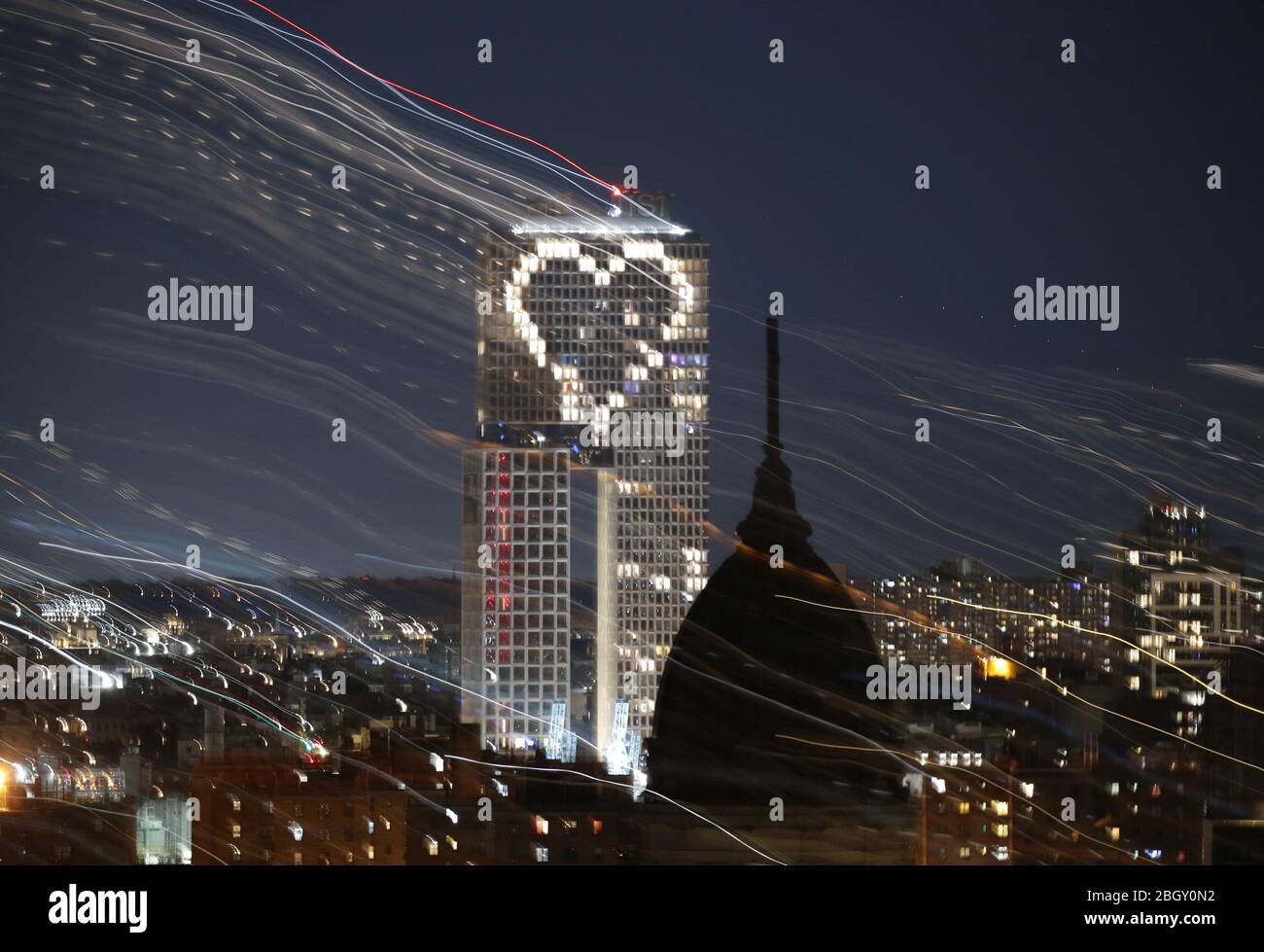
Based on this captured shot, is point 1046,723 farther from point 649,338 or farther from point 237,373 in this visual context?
point 237,373

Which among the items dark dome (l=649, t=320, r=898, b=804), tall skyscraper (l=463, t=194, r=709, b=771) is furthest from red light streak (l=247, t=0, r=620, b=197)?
dark dome (l=649, t=320, r=898, b=804)

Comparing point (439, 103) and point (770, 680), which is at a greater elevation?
point (439, 103)

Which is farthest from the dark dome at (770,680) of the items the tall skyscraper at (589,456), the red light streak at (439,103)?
the red light streak at (439,103)

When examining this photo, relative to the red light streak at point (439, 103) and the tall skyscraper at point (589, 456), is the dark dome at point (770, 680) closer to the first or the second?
the tall skyscraper at point (589, 456)

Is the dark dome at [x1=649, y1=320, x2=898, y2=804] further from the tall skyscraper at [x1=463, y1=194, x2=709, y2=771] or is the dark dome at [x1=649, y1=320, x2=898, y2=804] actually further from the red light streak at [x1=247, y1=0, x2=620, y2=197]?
the red light streak at [x1=247, y1=0, x2=620, y2=197]

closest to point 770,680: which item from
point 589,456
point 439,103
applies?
point 589,456

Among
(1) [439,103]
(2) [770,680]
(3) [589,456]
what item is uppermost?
(1) [439,103]

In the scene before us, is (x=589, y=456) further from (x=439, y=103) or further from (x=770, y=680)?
(x=770, y=680)

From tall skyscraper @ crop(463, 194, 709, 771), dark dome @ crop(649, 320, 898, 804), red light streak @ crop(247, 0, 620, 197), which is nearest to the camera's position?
red light streak @ crop(247, 0, 620, 197)

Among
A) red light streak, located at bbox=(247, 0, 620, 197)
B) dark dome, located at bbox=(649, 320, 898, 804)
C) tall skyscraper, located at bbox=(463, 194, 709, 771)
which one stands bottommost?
dark dome, located at bbox=(649, 320, 898, 804)
